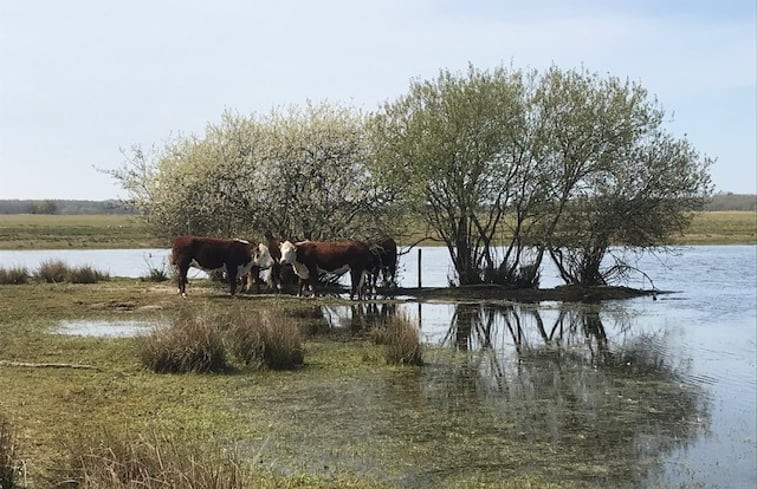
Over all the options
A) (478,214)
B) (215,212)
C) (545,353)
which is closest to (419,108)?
(478,214)

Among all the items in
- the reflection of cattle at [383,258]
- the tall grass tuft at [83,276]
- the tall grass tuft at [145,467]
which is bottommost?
the tall grass tuft at [145,467]

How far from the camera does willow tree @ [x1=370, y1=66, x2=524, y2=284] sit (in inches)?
945

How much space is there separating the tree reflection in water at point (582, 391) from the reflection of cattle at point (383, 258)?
572 cm

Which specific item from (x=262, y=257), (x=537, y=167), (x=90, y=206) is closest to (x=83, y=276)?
(x=262, y=257)

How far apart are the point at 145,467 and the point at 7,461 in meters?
1.46

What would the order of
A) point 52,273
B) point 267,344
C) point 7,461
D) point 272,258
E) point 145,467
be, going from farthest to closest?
point 52,273 < point 272,258 < point 267,344 < point 7,461 < point 145,467

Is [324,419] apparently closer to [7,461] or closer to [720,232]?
[7,461]

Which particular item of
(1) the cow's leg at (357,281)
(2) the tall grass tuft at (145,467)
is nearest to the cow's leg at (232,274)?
(1) the cow's leg at (357,281)

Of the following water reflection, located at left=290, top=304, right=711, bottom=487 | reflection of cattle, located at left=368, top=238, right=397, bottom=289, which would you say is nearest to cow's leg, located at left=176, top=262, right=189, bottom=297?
reflection of cattle, located at left=368, top=238, right=397, bottom=289

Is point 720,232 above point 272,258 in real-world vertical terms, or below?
above

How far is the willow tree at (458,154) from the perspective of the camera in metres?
24.0

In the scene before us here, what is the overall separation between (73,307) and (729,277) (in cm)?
2537

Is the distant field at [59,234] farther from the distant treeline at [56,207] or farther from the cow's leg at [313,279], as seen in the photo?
the cow's leg at [313,279]

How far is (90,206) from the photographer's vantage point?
8425 cm
